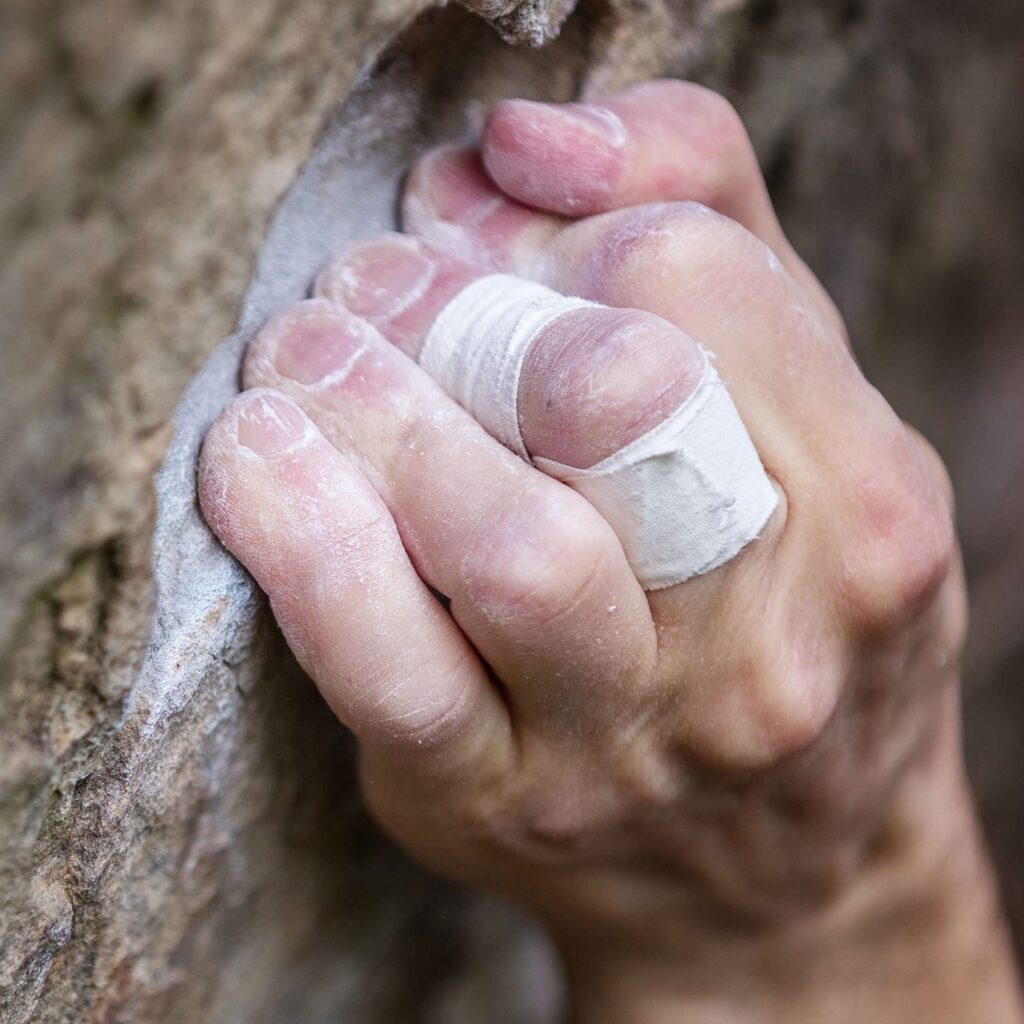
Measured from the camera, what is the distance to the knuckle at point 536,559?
413mm

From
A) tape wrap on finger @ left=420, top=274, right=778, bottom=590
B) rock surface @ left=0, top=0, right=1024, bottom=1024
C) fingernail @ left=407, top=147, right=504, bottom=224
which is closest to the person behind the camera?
rock surface @ left=0, top=0, right=1024, bottom=1024

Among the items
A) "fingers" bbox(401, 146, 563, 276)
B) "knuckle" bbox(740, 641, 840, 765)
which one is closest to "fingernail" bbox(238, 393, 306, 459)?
"fingers" bbox(401, 146, 563, 276)

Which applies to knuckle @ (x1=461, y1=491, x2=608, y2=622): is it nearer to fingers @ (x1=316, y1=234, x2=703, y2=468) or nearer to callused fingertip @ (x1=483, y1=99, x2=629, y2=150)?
fingers @ (x1=316, y1=234, x2=703, y2=468)

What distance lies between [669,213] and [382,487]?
6.7 inches

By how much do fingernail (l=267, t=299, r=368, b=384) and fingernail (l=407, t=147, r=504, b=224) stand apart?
0.30 feet

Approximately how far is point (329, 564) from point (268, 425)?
62mm

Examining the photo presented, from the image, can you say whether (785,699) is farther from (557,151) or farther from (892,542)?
(557,151)

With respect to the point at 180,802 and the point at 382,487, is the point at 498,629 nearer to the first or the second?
the point at 382,487

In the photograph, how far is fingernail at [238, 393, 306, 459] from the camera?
17.0 inches

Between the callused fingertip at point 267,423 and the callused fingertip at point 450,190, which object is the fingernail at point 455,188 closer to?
the callused fingertip at point 450,190

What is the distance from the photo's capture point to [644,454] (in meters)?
0.41

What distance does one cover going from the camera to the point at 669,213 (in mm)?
471

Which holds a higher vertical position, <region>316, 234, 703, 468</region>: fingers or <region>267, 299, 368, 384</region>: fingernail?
<region>267, 299, 368, 384</region>: fingernail

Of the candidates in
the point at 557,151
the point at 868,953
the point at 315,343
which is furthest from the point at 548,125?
the point at 868,953
